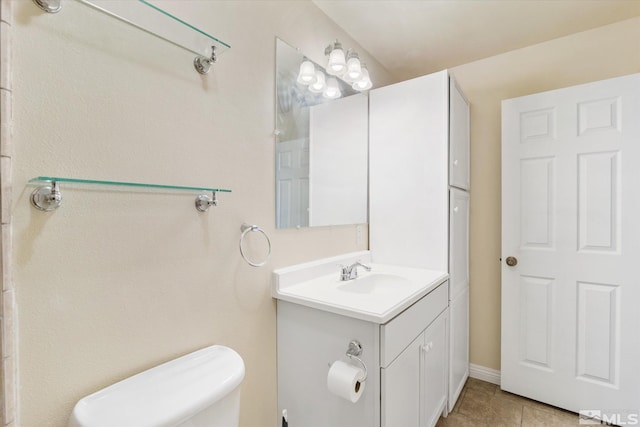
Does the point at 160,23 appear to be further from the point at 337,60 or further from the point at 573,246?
the point at 573,246

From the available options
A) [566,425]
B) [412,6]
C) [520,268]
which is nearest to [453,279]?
[520,268]

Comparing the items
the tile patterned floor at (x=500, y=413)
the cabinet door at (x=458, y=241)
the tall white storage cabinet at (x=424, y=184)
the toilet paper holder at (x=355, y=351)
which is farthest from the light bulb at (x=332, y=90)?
the tile patterned floor at (x=500, y=413)

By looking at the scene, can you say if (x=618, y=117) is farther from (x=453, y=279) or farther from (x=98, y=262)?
(x=98, y=262)

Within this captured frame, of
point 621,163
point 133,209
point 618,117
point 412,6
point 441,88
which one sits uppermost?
point 412,6

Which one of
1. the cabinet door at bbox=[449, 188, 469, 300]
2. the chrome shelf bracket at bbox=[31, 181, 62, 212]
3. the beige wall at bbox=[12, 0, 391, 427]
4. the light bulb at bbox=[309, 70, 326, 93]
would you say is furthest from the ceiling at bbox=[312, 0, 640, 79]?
the chrome shelf bracket at bbox=[31, 181, 62, 212]

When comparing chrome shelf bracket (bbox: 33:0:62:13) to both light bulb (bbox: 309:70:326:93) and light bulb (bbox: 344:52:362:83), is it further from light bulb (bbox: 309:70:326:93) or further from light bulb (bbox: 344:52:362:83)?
light bulb (bbox: 344:52:362:83)

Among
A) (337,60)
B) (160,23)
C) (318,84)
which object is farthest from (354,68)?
(160,23)

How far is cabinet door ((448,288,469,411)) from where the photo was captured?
179 centimetres

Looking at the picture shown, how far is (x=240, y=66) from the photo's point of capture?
1213 mm

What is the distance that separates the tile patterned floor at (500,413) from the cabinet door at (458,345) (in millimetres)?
68

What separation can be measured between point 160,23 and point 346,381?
134 centimetres

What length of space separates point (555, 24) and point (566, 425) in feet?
7.90

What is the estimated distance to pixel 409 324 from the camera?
49.1 inches

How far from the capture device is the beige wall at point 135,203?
735 mm
